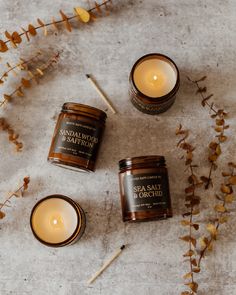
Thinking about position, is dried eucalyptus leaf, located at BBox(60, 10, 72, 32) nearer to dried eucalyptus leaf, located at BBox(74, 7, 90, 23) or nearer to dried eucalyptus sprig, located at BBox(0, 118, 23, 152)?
dried eucalyptus leaf, located at BBox(74, 7, 90, 23)

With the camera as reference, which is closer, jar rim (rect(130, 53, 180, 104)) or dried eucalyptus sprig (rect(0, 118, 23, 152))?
jar rim (rect(130, 53, 180, 104))

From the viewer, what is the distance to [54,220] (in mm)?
1297

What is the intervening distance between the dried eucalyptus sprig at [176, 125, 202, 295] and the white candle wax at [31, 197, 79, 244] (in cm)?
33

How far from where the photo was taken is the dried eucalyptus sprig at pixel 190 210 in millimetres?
1290

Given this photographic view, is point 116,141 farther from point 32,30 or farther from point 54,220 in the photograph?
point 32,30

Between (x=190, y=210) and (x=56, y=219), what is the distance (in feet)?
1.34

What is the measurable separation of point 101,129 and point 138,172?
172 millimetres

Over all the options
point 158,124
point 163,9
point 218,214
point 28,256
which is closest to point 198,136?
point 158,124

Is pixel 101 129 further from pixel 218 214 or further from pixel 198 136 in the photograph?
pixel 218 214

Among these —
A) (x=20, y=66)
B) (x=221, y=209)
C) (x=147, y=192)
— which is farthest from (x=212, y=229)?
(x=20, y=66)

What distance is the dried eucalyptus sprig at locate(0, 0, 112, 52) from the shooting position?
1.38 meters

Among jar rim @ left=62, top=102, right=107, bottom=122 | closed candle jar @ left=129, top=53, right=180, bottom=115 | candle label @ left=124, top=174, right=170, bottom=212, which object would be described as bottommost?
candle label @ left=124, top=174, right=170, bottom=212

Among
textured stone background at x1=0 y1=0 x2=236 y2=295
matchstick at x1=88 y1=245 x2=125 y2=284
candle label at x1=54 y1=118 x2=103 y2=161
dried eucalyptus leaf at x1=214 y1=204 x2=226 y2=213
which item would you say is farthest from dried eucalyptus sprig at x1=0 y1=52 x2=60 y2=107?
dried eucalyptus leaf at x1=214 y1=204 x2=226 y2=213

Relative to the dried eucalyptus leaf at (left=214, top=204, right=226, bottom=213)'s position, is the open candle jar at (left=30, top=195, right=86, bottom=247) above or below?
above
